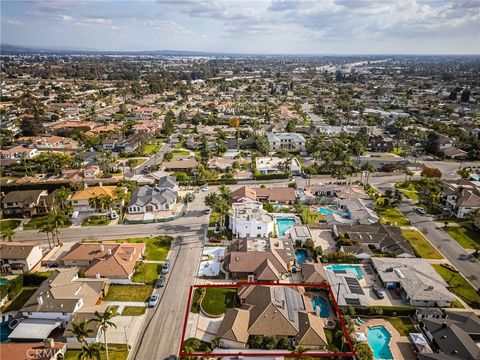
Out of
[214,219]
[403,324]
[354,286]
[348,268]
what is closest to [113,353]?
[354,286]

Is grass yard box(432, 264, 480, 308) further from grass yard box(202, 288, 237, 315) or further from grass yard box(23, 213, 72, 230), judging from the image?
grass yard box(23, 213, 72, 230)

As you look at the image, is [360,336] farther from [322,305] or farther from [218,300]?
[218,300]

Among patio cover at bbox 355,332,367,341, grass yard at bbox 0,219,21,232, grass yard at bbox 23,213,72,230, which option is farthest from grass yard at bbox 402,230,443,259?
grass yard at bbox 0,219,21,232

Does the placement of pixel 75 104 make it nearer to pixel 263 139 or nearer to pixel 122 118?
pixel 122 118

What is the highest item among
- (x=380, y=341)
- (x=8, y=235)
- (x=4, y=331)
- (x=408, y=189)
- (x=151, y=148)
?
(x=8, y=235)

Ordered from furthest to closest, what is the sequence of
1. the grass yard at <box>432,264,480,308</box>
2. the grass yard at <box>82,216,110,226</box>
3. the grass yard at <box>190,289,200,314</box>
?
the grass yard at <box>82,216,110,226</box>
the grass yard at <box>432,264,480,308</box>
the grass yard at <box>190,289,200,314</box>

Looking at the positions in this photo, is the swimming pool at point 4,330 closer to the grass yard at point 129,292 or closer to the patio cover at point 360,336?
the grass yard at point 129,292

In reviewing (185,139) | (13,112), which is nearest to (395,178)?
(185,139)
